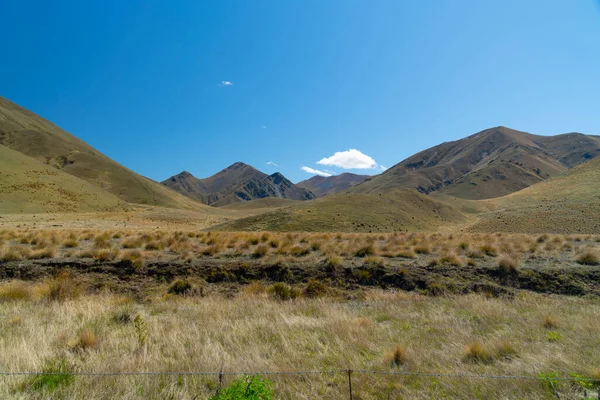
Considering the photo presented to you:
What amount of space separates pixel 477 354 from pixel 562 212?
57423 mm

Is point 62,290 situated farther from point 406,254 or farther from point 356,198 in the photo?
point 356,198

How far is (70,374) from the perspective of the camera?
13.8 ft

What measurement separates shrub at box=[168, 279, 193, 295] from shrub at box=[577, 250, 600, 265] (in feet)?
54.0

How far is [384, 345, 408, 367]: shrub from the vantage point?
5.02 m

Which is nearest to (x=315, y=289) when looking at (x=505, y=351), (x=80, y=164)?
(x=505, y=351)

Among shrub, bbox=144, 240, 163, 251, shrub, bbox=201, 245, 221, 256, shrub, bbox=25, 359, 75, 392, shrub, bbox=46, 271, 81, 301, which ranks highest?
shrub, bbox=144, 240, 163, 251

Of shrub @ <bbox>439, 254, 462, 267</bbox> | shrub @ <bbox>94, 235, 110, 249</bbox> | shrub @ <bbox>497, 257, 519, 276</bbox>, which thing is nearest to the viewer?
shrub @ <bbox>497, 257, 519, 276</bbox>

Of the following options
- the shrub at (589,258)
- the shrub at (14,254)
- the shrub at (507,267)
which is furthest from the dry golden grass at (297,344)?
the shrub at (14,254)

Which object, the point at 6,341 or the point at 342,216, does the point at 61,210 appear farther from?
the point at 6,341

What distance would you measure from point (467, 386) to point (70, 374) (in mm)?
5828

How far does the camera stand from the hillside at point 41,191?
64125mm

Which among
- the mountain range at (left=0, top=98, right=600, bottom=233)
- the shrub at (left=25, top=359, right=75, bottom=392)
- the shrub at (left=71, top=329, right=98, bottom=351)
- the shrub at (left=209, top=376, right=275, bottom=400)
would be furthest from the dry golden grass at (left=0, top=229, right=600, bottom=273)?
the mountain range at (left=0, top=98, right=600, bottom=233)

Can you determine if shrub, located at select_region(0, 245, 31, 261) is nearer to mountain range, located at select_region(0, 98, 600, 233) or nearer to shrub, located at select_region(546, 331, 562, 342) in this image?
shrub, located at select_region(546, 331, 562, 342)

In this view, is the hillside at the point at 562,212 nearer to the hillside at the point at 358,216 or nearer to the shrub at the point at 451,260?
the hillside at the point at 358,216
